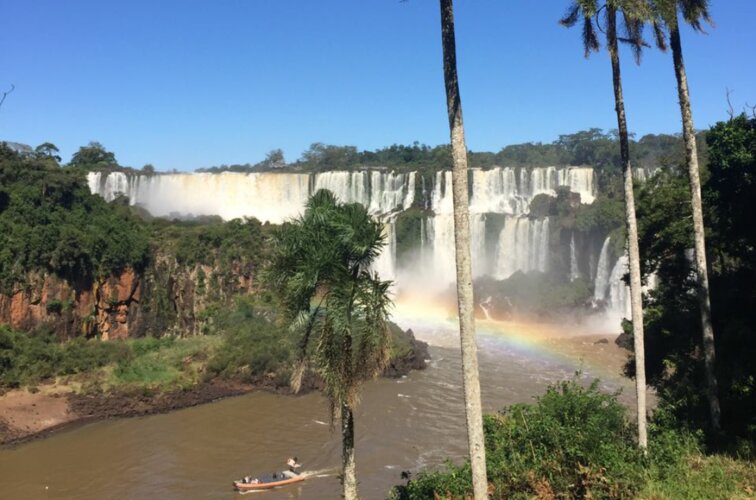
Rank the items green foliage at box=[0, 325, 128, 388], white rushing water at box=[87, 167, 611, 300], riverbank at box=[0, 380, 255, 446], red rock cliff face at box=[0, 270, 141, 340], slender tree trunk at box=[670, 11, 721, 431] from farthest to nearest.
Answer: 1. white rushing water at box=[87, 167, 611, 300]
2. red rock cliff face at box=[0, 270, 141, 340]
3. green foliage at box=[0, 325, 128, 388]
4. riverbank at box=[0, 380, 255, 446]
5. slender tree trunk at box=[670, 11, 721, 431]

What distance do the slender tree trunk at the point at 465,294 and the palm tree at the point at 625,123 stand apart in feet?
14.9

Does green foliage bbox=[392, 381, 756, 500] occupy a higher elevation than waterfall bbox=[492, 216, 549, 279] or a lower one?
lower

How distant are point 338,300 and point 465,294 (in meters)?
2.72

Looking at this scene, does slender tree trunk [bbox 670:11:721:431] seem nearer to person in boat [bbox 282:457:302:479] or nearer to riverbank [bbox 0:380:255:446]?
person in boat [bbox 282:457:302:479]

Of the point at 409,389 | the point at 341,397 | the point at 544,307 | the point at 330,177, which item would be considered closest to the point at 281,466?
the point at 409,389

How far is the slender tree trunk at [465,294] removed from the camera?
6.38m

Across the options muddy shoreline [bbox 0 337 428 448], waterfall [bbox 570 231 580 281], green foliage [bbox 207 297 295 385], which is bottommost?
muddy shoreline [bbox 0 337 428 448]

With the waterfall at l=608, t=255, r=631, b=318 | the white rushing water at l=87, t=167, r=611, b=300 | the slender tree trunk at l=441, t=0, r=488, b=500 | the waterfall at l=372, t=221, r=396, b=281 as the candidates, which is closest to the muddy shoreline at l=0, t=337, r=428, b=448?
the slender tree trunk at l=441, t=0, r=488, b=500

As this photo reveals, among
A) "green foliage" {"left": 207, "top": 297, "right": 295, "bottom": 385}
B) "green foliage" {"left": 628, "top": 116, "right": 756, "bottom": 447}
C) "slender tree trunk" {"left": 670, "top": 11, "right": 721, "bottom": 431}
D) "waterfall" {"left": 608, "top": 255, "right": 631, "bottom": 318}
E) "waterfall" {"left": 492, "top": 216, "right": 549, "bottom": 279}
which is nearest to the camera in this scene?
"slender tree trunk" {"left": 670, "top": 11, "right": 721, "bottom": 431}

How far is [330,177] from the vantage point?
51.3 m

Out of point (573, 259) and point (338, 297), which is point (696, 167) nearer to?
point (338, 297)

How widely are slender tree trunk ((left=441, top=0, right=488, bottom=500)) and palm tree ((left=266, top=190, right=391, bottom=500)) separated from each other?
2.29 metres

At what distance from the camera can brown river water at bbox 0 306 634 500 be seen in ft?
56.8

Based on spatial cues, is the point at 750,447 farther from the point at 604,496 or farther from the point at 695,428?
the point at 604,496
